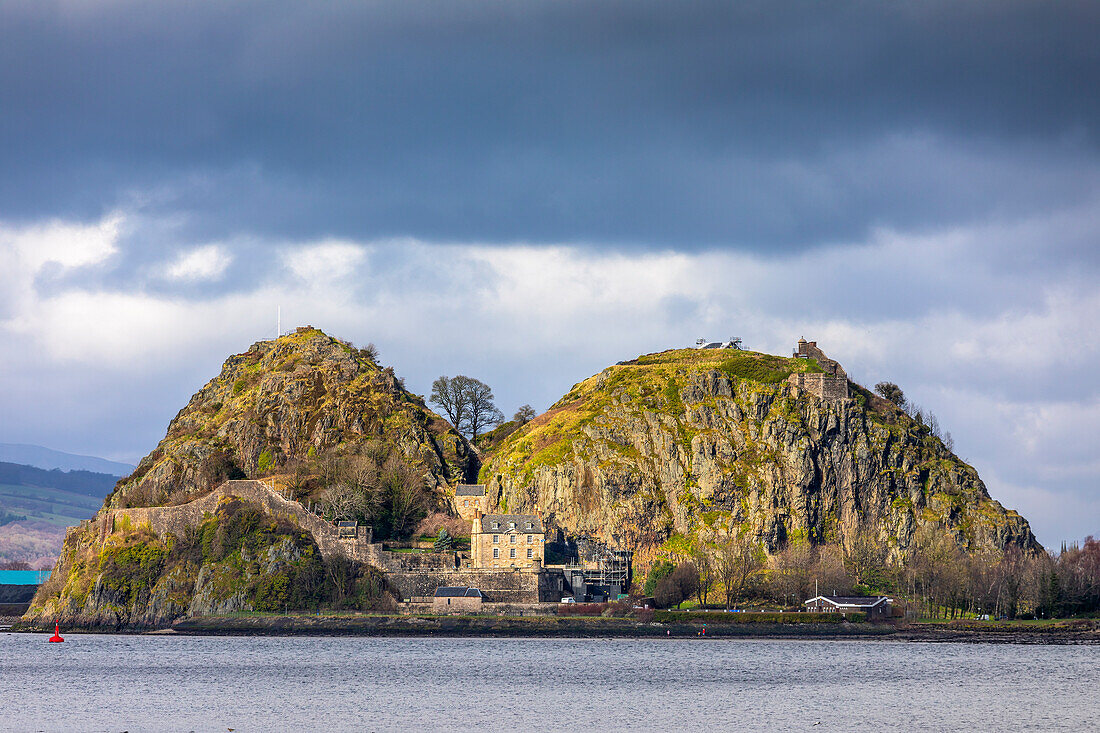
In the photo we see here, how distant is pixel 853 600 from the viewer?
410 feet

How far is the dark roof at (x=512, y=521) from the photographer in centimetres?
13050

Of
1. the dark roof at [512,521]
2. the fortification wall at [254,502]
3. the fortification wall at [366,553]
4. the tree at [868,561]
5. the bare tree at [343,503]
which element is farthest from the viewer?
the bare tree at [343,503]

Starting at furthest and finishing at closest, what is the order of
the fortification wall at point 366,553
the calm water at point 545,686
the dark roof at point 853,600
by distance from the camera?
the fortification wall at point 366,553 < the dark roof at point 853,600 < the calm water at point 545,686

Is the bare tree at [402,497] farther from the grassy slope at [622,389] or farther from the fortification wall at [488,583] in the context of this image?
the fortification wall at [488,583]

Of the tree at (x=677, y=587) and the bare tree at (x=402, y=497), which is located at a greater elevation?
the bare tree at (x=402, y=497)

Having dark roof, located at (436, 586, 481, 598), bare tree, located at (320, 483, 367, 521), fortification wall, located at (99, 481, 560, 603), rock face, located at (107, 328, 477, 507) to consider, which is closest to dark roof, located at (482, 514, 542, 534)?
fortification wall, located at (99, 481, 560, 603)

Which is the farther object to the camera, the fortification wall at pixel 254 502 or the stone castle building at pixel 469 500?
the stone castle building at pixel 469 500

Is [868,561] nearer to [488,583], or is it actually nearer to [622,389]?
[622,389]

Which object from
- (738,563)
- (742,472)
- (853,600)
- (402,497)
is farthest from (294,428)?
(853,600)

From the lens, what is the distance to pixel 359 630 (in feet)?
394

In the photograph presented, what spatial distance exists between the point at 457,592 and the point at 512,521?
10392mm

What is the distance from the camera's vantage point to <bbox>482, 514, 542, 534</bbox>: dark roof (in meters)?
130

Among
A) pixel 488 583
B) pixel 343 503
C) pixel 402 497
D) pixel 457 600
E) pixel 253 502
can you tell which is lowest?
pixel 457 600

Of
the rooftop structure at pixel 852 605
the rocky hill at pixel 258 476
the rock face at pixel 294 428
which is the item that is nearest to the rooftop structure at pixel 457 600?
the rocky hill at pixel 258 476
